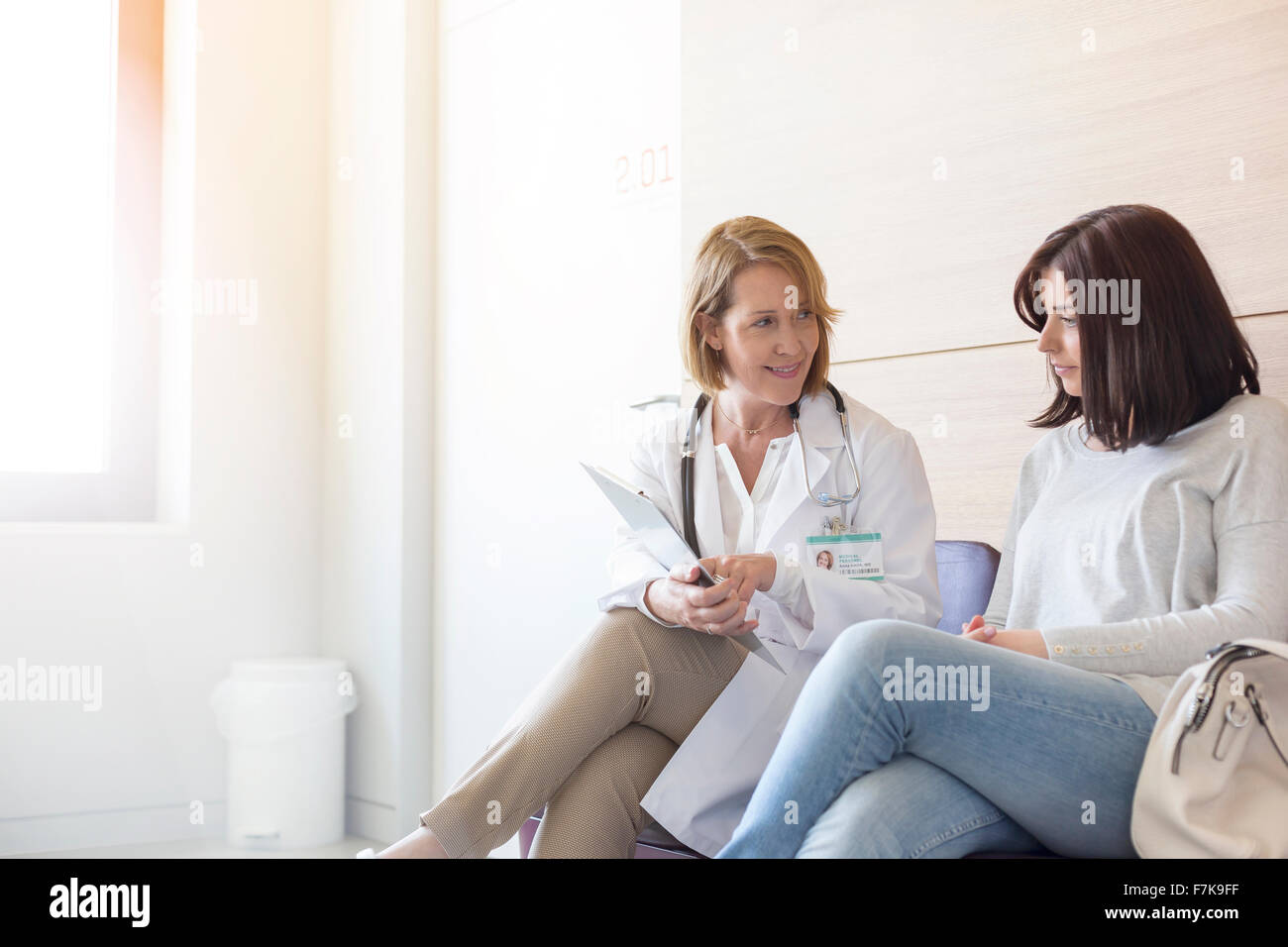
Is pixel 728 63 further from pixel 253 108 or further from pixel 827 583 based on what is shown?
pixel 253 108

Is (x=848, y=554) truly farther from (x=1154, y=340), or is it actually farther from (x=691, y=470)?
(x=1154, y=340)

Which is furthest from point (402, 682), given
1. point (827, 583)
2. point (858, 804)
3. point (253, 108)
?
point (858, 804)

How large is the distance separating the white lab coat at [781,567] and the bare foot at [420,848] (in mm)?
291

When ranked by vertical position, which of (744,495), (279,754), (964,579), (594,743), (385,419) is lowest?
(279,754)

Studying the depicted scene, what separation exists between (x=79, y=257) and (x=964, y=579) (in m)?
2.97

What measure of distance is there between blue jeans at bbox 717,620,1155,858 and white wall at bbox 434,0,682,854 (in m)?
1.59

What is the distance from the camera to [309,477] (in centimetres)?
380

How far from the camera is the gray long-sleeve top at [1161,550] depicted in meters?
1.35

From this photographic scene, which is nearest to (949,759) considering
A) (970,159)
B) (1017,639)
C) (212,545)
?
(1017,639)

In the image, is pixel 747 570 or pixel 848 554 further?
pixel 848 554

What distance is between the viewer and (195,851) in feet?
10.8

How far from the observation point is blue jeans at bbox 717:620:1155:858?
1.25 meters

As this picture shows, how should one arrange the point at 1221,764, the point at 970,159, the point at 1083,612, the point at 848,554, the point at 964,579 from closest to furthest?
the point at 1221,764, the point at 1083,612, the point at 848,554, the point at 964,579, the point at 970,159
